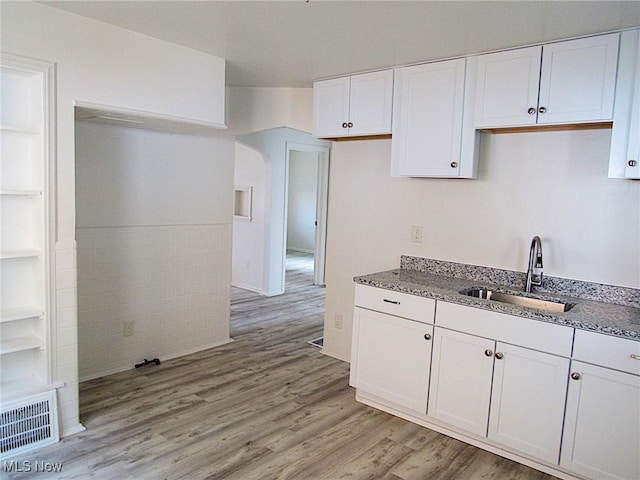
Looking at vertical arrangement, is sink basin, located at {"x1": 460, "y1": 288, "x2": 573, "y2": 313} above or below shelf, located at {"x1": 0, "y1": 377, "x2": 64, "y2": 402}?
above

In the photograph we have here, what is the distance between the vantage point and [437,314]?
2.76 meters

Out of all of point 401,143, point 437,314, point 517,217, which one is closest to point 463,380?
point 437,314

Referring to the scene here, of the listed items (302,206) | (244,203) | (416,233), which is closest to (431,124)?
(416,233)

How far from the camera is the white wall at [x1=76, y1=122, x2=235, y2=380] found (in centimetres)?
333

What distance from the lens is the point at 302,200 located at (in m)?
10.8

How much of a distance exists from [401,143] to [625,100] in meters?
1.29

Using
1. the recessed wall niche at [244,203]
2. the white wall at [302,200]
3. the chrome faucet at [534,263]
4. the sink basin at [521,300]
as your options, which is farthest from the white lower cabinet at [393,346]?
the white wall at [302,200]

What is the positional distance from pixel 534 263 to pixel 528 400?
2.80 ft

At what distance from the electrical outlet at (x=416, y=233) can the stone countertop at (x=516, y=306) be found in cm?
23

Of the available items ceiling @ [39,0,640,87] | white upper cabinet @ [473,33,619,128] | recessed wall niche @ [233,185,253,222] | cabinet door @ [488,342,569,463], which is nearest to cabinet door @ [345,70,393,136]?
ceiling @ [39,0,640,87]

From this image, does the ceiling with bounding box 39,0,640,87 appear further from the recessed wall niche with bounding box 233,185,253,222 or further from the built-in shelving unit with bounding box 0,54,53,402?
the recessed wall niche with bounding box 233,185,253,222

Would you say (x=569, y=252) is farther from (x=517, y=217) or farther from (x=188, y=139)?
(x=188, y=139)

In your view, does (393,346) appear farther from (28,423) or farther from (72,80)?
(72,80)

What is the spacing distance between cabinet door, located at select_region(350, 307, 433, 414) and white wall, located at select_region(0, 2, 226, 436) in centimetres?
176
